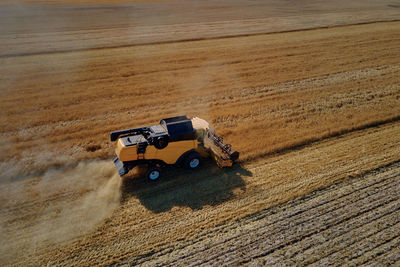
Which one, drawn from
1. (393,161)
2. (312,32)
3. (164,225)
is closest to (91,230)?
(164,225)

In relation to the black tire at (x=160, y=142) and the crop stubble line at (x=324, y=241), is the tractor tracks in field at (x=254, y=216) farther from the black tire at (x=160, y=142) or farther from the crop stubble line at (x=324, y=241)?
the black tire at (x=160, y=142)

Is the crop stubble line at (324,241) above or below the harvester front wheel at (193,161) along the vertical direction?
below

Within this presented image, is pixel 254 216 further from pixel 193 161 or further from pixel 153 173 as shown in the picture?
pixel 153 173

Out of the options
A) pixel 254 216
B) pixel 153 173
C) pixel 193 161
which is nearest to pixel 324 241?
pixel 254 216

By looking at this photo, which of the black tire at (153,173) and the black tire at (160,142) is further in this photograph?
the black tire at (153,173)

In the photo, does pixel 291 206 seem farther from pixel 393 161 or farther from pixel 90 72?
pixel 90 72

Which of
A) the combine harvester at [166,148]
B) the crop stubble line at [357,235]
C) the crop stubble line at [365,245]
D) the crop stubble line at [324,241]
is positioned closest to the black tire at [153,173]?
the combine harvester at [166,148]
